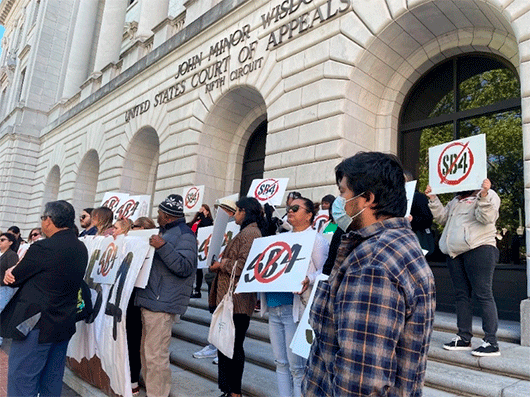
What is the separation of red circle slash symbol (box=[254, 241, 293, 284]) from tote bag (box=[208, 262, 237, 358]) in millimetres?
384

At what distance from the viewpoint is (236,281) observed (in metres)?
4.05

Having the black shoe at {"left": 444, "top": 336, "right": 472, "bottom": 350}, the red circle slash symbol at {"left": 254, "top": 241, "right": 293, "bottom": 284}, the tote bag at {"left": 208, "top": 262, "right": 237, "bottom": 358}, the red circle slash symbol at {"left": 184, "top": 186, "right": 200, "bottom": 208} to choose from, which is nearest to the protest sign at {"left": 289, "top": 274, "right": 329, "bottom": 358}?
the red circle slash symbol at {"left": 254, "top": 241, "right": 293, "bottom": 284}

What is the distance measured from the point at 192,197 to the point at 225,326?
638 cm

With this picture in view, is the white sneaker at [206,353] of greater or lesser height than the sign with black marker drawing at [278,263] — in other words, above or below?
below

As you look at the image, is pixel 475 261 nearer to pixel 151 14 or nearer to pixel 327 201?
pixel 327 201

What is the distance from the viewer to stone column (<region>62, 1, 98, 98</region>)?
80.4ft

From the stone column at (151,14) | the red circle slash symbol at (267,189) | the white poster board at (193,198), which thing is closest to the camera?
the red circle slash symbol at (267,189)

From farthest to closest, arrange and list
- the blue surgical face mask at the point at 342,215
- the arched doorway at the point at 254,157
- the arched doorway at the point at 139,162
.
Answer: the arched doorway at the point at 139,162 < the arched doorway at the point at 254,157 < the blue surgical face mask at the point at 342,215

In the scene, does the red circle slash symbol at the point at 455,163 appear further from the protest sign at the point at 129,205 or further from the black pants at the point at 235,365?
the protest sign at the point at 129,205

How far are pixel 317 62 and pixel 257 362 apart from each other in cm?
636

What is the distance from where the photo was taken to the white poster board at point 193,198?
9.62m

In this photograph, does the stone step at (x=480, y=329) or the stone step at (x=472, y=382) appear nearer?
the stone step at (x=472, y=382)

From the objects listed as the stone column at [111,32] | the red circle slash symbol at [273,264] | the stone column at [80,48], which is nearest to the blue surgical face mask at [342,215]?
the red circle slash symbol at [273,264]

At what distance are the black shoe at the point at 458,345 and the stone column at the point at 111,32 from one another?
20948 millimetres
